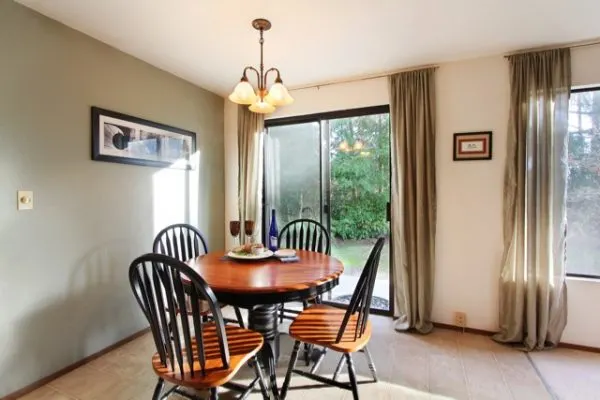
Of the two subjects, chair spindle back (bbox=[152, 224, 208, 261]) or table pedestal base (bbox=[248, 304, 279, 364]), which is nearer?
table pedestal base (bbox=[248, 304, 279, 364])

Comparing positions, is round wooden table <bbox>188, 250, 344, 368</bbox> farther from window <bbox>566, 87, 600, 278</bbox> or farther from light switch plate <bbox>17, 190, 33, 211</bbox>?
window <bbox>566, 87, 600, 278</bbox>

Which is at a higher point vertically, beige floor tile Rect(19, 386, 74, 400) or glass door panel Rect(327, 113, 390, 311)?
glass door panel Rect(327, 113, 390, 311)

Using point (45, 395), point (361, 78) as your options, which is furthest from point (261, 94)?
point (45, 395)

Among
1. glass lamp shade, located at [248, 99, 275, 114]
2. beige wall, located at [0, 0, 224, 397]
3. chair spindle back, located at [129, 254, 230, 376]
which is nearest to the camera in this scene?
chair spindle back, located at [129, 254, 230, 376]

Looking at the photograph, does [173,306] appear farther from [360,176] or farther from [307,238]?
[360,176]

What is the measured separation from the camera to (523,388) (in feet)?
6.56

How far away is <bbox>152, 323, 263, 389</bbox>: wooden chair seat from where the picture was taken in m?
1.35

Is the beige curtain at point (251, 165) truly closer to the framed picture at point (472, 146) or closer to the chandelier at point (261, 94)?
the chandelier at point (261, 94)

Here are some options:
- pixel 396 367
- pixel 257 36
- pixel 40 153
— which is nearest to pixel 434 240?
pixel 396 367

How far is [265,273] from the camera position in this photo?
189 cm

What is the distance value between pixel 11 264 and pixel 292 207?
2425mm

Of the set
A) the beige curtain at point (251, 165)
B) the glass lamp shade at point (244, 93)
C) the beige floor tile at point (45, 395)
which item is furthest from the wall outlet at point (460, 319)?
the beige floor tile at point (45, 395)

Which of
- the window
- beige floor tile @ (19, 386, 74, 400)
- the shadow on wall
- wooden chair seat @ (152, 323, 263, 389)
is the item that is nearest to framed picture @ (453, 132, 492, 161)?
the window

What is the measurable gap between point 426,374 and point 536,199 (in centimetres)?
162
